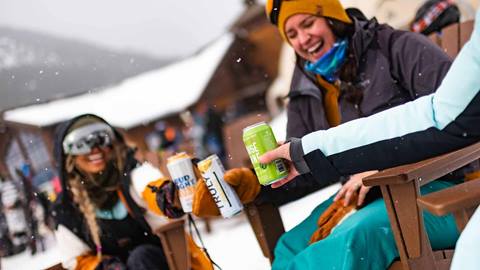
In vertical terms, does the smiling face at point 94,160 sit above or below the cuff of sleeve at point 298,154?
above

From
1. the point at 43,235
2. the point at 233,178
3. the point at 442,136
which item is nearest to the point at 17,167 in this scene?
the point at 43,235

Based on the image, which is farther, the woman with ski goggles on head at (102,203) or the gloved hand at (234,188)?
the woman with ski goggles on head at (102,203)

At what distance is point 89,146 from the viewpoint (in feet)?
4.13

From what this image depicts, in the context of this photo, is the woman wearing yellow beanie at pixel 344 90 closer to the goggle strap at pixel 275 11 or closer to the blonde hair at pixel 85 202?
the goggle strap at pixel 275 11

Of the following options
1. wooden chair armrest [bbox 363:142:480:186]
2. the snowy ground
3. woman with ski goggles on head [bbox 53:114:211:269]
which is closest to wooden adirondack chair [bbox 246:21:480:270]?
wooden chair armrest [bbox 363:142:480:186]

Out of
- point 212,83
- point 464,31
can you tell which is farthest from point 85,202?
point 212,83

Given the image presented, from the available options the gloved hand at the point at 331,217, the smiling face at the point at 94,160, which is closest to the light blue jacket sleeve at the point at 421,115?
the gloved hand at the point at 331,217

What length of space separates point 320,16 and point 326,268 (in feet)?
2.13

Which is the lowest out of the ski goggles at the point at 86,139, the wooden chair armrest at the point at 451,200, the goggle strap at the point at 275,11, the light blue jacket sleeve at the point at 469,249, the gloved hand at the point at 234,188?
the light blue jacket sleeve at the point at 469,249

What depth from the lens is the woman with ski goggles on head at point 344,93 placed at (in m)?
0.95

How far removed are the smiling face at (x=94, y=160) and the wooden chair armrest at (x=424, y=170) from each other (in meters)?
0.82

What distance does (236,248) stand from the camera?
49.9 inches

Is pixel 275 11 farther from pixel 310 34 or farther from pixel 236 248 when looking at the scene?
pixel 236 248

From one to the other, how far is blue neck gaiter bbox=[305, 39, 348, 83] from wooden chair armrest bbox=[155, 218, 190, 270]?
Answer: 1.88ft
